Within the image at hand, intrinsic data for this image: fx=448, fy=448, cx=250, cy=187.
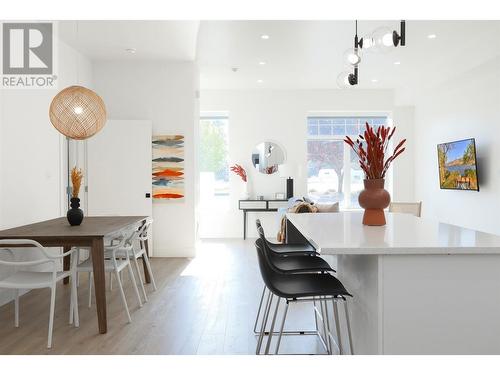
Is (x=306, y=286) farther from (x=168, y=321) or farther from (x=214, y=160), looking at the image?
(x=214, y=160)

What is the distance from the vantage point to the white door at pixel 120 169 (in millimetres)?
6359

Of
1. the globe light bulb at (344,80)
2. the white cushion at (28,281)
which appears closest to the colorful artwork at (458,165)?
the globe light bulb at (344,80)

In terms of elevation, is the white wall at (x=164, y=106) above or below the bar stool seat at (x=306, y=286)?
above

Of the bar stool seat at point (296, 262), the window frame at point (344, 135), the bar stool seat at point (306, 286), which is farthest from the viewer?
the window frame at point (344, 135)

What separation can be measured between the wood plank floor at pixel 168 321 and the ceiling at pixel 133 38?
9.32 ft

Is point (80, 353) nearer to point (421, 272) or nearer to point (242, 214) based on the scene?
point (421, 272)

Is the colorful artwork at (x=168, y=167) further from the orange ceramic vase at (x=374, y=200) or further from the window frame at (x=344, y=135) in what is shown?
the orange ceramic vase at (x=374, y=200)

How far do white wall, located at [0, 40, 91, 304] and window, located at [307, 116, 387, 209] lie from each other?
5132 millimetres

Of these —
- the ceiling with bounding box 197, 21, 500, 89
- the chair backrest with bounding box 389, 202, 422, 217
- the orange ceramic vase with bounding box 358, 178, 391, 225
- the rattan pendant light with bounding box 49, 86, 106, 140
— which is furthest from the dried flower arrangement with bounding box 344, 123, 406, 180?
the chair backrest with bounding box 389, 202, 422, 217

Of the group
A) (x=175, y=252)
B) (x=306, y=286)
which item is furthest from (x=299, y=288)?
(x=175, y=252)

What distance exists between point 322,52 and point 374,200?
424cm

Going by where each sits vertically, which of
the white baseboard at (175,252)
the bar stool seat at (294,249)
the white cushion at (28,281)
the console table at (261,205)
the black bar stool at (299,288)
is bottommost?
the white baseboard at (175,252)

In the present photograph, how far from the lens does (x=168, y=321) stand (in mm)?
3582

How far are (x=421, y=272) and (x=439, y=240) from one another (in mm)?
262
